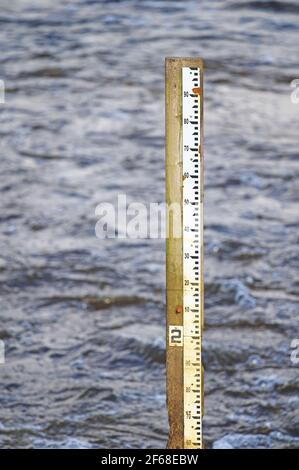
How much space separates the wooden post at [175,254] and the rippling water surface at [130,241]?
1.00 metres

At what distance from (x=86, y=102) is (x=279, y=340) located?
4.22 metres

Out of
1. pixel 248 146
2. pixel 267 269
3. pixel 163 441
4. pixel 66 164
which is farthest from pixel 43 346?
pixel 248 146

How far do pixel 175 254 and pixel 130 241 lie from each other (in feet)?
10.2

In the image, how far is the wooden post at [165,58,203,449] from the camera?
316 centimetres

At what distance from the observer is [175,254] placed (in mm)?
3209

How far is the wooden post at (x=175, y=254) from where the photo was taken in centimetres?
316

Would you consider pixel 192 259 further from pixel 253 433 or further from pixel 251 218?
pixel 251 218

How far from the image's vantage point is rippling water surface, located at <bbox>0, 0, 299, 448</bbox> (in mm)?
4551

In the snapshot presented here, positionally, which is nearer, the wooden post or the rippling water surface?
the wooden post

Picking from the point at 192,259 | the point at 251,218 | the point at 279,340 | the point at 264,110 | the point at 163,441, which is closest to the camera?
the point at 192,259

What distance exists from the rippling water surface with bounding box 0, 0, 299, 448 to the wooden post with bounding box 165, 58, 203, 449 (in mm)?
1001

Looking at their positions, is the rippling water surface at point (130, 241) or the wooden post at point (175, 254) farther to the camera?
the rippling water surface at point (130, 241)

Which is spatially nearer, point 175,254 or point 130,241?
point 175,254
